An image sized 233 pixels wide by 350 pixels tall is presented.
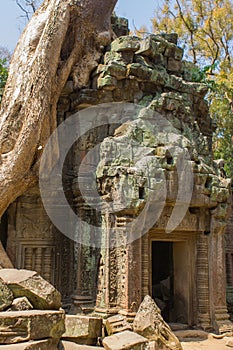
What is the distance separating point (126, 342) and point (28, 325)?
136 cm

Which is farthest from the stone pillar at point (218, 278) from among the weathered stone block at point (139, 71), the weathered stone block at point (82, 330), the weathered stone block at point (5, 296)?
the weathered stone block at point (5, 296)

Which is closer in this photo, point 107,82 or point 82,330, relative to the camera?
point 82,330

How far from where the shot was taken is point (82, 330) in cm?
620

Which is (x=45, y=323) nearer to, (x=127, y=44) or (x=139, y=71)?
(x=139, y=71)

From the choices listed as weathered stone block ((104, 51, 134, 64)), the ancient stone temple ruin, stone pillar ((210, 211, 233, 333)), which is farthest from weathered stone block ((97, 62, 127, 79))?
stone pillar ((210, 211, 233, 333))

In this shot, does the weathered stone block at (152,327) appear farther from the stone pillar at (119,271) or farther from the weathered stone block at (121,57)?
the weathered stone block at (121,57)

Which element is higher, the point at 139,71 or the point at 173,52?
the point at 173,52

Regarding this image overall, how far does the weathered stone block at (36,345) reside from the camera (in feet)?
14.7

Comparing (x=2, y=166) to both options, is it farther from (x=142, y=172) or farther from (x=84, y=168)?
(x=142, y=172)

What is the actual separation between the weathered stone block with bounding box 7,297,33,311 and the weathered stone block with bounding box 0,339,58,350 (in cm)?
49

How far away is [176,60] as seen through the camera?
30.7ft

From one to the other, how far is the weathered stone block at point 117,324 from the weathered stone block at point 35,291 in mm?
1733

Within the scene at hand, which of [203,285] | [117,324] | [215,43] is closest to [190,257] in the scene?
[203,285]

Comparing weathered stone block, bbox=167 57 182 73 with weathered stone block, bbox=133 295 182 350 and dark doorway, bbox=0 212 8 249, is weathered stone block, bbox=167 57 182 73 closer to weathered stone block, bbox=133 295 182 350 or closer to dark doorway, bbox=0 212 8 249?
dark doorway, bbox=0 212 8 249
